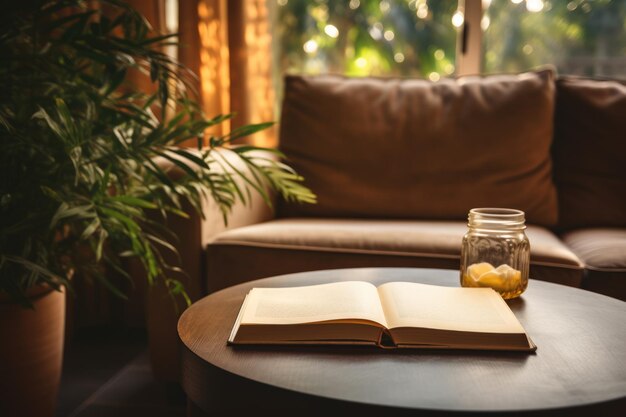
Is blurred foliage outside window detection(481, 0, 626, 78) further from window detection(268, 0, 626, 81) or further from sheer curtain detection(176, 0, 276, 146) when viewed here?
sheer curtain detection(176, 0, 276, 146)

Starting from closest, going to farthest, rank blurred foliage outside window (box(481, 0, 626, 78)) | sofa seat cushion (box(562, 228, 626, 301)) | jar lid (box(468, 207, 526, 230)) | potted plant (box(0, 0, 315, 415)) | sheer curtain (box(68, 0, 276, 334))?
1. jar lid (box(468, 207, 526, 230))
2. potted plant (box(0, 0, 315, 415))
3. sofa seat cushion (box(562, 228, 626, 301))
4. sheer curtain (box(68, 0, 276, 334))
5. blurred foliage outside window (box(481, 0, 626, 78))

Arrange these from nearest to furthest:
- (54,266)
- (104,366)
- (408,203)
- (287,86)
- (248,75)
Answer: (54,266)
(104,366)
(408,203)
(287,86)
(248,75)

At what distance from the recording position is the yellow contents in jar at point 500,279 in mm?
979

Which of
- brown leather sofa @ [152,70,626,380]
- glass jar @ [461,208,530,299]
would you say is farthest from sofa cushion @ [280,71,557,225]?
glass jar @ [461,208,530,299]

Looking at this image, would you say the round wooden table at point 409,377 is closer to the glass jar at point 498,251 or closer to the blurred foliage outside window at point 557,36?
the glass jar at point 498,251

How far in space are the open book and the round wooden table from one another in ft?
0.05

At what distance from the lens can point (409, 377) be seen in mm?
656

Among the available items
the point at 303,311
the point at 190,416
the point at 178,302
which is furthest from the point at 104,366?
the point at 303,311

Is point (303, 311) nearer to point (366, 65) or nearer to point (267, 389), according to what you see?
point (267, 389)

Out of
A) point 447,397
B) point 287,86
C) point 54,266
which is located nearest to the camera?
Answer: point 447,397

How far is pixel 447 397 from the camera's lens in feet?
1.99

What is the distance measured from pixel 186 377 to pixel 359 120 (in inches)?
53.4

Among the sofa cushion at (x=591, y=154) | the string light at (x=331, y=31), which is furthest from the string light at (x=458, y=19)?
the sofa cushion at (x=591, y=154)

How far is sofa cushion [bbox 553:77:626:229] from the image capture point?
186 cm
